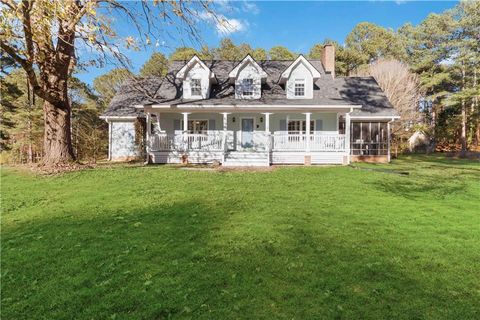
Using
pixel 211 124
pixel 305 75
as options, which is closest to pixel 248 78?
pixel 305 75

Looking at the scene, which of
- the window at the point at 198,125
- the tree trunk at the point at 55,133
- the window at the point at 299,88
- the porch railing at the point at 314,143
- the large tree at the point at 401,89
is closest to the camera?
the tree trunk at the point at 55,133

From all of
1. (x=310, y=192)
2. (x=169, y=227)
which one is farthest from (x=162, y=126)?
(x=169, y=227)

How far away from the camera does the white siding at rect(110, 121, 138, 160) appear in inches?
833

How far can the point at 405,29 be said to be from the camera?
4062 cm

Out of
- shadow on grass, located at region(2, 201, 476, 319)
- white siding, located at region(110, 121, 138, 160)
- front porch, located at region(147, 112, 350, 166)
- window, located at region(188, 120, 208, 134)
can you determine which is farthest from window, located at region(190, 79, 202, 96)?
shadow on grass, located at region(2, 201, 476, 319)

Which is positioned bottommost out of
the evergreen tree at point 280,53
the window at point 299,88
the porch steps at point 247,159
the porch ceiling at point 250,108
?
the porch steps at point 247,159

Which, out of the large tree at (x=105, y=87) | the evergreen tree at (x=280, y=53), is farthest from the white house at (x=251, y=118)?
the large tree at (x=105, y=87)

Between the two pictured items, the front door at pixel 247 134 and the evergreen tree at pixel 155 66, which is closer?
the front door at pixel 247 134

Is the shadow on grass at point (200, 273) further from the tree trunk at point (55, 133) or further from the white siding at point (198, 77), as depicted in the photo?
the white siding at point (198, 77)

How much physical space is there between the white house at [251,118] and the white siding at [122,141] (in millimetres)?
68

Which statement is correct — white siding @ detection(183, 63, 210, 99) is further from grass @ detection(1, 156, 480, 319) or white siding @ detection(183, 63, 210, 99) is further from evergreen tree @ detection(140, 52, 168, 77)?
evergreen tree @ detection(140, 52, 168, 77)

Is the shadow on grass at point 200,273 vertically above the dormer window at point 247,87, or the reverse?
Result: the dormer window at point 247,87

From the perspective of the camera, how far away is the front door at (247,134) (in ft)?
64.3

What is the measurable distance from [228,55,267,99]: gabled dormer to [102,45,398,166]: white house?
0.20 feet
